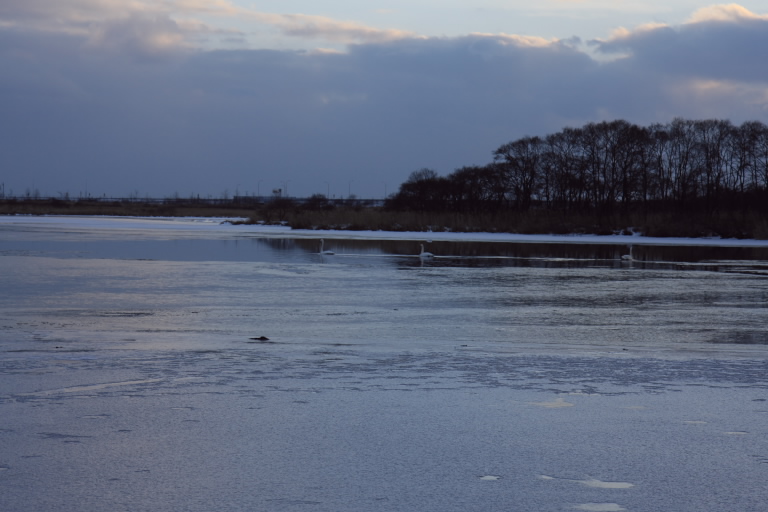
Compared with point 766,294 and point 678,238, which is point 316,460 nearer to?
point 766,294

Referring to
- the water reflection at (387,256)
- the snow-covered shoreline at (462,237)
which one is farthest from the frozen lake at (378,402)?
the snow-covered shoreline at (462,237)

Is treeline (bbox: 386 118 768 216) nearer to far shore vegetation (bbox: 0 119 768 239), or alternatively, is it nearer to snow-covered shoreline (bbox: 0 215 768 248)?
far shore vegetation (bbox: 0 119 768 239)

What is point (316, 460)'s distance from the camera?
15.9ft

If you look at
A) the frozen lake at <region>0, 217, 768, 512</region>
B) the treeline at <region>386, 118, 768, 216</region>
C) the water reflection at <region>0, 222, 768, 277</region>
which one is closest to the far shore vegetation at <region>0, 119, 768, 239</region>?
the treeline at <region>386, 118, 768, 216</region>

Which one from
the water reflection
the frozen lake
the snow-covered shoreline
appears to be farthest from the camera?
the snow-covered shoreline

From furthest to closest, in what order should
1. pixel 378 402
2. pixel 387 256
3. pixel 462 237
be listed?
pixel 462 237 → pixel 387 256 → pixel 378 402

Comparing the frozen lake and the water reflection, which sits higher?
the water reflection

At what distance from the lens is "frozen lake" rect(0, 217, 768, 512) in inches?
171

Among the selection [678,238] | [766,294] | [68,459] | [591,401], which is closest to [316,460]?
[68,459]

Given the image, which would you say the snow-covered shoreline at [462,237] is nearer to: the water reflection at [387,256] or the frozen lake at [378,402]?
the water reflection at [387,256]

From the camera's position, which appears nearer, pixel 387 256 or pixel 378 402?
pixel 378 402

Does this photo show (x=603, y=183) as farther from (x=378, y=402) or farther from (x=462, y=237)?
(x=378, y=402)

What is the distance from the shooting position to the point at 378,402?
20.9 feet

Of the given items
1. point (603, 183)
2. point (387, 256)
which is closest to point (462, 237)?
point (387, 256)
